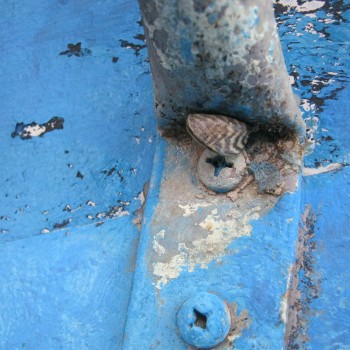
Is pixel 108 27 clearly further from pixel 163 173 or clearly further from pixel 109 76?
pixel 163 173

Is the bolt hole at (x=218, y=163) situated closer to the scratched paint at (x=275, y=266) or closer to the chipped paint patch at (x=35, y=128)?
the scratched paint at (x=275, y=266)

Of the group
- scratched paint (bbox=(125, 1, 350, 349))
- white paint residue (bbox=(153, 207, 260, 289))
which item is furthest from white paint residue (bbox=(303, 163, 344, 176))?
white paint residue (bbox=(153, 207, 260, 289))

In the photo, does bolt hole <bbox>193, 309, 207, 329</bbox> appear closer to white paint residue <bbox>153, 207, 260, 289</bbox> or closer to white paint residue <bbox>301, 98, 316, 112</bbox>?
white paint residue <bbox>153, 207, 260, 289</bbox>

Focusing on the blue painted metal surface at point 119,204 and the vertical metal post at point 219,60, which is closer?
the vertical metal post at point 219,60

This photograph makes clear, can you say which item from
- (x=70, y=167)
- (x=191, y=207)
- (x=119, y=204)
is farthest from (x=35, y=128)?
(x=191, y=207)

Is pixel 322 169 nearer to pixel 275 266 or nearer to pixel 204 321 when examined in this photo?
pixel 275 266

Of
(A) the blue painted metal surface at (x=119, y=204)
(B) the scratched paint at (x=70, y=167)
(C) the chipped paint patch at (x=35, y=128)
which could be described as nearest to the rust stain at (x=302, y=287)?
(A) the blue painted metal surface at (x=119, y=204)

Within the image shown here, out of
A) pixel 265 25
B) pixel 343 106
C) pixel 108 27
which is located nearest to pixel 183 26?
pixel 265 25
